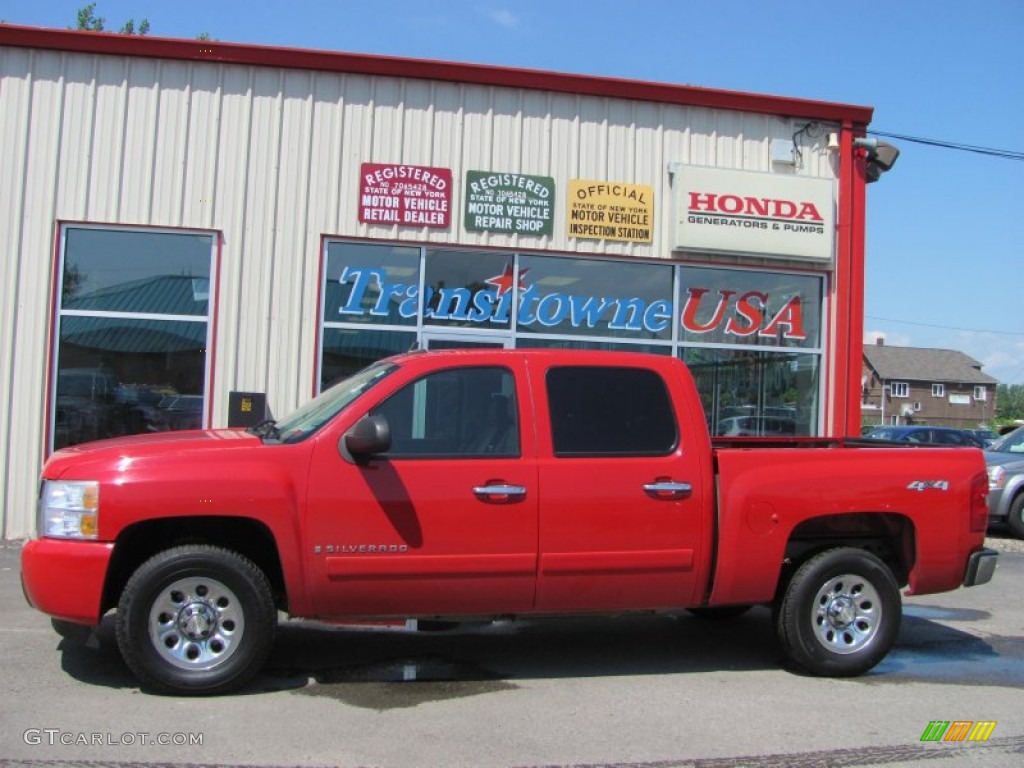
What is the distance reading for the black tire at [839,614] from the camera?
5.87m

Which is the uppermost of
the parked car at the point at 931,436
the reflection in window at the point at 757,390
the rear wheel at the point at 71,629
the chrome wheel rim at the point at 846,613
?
the reflection in window at the point at 757,390

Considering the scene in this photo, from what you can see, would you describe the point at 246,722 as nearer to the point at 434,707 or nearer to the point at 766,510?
the point at 434,707

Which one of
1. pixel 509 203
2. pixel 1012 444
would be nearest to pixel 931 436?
pixel 1012 444

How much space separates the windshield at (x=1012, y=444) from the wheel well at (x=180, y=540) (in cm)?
1253

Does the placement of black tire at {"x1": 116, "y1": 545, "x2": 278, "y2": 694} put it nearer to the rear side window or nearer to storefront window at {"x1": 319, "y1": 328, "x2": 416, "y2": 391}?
the rear side window

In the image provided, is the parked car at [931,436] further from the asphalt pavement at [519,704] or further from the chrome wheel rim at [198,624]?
the chrome wheel rim at [198,624]

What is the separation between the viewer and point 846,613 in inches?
235

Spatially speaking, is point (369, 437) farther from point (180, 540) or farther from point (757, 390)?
point (757, 390)

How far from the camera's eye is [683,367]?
600cm

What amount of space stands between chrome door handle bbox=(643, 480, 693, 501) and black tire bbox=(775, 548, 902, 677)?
98 cm

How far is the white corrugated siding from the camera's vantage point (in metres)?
10.3

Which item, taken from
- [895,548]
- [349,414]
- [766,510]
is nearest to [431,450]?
[349,414]

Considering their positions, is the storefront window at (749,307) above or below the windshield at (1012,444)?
above

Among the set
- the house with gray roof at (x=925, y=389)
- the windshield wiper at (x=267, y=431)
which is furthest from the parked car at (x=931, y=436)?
the house with gray roof at (x=925, y=389)
